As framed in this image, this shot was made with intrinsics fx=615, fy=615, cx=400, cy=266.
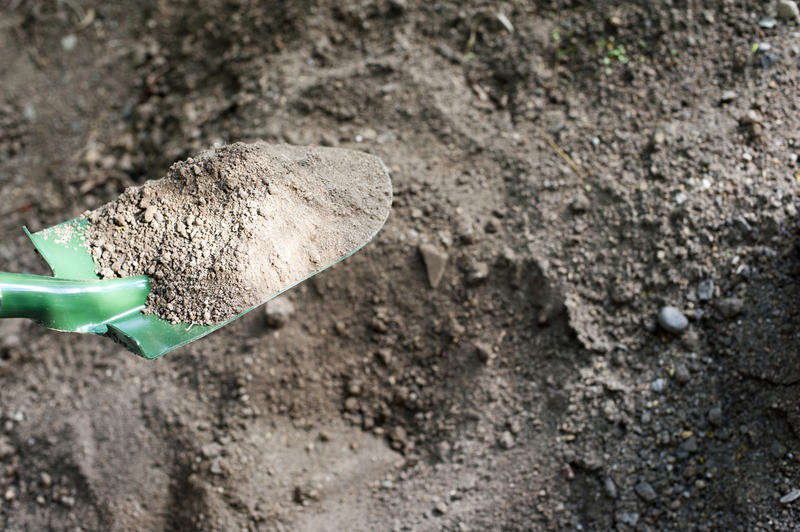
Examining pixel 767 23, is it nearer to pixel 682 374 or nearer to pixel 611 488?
pixel 682 374

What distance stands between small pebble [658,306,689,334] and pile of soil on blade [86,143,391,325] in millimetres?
1052

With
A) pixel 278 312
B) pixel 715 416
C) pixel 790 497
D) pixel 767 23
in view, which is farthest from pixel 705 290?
pixel 278 312

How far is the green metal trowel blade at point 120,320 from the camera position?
5.49 ft

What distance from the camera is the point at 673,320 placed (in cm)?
207

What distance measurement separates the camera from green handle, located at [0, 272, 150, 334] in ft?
5.04

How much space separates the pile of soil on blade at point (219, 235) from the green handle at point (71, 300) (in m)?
0.04

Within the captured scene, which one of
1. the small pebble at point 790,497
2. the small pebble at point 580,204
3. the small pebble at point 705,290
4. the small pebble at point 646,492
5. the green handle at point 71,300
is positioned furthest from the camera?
the small pebble at point 580,204

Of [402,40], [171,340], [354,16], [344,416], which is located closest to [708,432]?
[344,416]

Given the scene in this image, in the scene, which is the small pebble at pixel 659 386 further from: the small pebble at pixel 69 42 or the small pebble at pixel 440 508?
the small pebble at pixel 69 42

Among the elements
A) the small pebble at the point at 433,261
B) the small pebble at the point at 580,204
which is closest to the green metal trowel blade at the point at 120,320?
the small pebble at the point at 433,261

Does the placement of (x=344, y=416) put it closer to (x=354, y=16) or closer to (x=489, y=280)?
(x=489, y=280)

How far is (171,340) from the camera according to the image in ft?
5.50

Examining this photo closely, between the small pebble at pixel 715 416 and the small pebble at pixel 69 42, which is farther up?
the small pebble at pixel 69 42

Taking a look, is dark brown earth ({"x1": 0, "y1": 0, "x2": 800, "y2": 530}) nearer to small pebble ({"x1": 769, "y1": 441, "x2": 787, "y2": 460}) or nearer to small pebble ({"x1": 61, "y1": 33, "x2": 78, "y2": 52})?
small pebble ({"x1": 769, "y1": 441, "x2": 787, "y2": 460})
